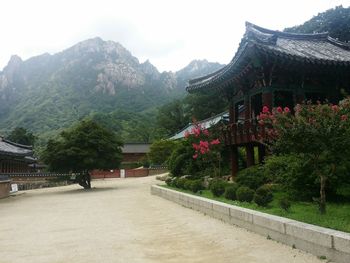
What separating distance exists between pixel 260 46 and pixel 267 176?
4281 millimetres

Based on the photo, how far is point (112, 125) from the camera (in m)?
79.8

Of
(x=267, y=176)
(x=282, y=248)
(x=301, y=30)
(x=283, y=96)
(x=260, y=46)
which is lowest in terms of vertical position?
(x=282, y=248)

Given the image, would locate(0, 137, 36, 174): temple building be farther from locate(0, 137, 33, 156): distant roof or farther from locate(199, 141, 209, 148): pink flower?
locate(199, 141, 209, 148): pink flower

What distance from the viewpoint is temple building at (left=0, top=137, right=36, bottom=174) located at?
114ft

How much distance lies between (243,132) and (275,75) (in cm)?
257

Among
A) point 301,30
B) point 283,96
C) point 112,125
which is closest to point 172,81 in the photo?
Answer: point 112,125

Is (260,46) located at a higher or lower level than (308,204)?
higher

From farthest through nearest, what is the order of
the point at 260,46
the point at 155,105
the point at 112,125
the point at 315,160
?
the point at 155,105
the point at 112,125
the point at 260,46
the point at 315,160

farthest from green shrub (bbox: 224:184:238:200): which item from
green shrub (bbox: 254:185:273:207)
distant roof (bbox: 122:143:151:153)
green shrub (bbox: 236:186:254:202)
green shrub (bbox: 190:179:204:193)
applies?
distant roof (bbox: 122:143:151:153)

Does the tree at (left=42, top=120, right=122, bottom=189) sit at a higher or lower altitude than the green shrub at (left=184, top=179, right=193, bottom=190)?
higher

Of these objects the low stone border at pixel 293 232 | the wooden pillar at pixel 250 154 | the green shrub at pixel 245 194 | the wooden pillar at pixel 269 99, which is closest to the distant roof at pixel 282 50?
the wooden pillar at pixel 269 99

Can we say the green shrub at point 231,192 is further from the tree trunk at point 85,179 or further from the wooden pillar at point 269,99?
the tree trunk at point 85,179

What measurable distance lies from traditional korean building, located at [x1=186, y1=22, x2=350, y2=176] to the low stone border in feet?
17.2

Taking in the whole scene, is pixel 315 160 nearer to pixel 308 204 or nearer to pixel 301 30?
pixel 308 204
